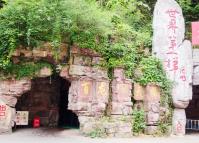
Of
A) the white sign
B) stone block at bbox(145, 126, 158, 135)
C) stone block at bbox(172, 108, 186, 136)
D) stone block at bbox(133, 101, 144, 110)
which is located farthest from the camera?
stone block at bbox(172, 108, 186, 136)

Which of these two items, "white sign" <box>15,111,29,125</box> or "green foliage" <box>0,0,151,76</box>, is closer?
"green foliage" <box>0,0,151,76</box>

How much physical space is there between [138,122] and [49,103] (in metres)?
4.26

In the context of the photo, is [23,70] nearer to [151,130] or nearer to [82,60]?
[82,60]

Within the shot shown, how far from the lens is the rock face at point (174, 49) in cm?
→ 1374

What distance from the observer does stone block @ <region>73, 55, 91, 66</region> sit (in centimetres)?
1281

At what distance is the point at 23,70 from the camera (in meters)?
12.8

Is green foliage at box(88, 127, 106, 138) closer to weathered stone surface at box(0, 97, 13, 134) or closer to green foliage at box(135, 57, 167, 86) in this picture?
green foliage at box(135, 57, 167, 86)

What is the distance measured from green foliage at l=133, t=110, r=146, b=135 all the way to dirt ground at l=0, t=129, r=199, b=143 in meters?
0.44

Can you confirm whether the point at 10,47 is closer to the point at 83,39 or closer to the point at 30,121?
the point at 83,39

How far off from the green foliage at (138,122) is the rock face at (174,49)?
4.36ft

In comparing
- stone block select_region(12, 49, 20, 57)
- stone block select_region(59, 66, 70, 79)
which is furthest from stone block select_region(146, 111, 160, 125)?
stone block select_region(12, 49, 20, 57)

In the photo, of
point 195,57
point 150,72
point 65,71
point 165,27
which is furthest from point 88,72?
point 195,57

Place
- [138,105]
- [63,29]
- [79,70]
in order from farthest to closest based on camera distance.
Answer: [138,105], [79,70], [63,29]

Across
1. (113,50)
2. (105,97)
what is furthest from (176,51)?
(105,97)
